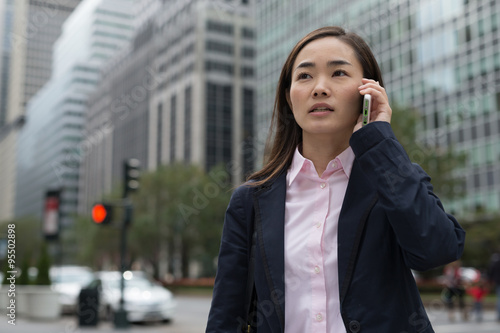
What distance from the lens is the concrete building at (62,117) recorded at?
39188 millimetres

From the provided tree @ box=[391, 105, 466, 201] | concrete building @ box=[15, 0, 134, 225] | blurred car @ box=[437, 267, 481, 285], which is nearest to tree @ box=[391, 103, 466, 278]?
tree @ box=[391, 105, 466, 201]

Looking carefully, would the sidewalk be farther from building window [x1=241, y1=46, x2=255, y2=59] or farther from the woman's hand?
building window [x1=241, y1=46, x2=255, y2=59]

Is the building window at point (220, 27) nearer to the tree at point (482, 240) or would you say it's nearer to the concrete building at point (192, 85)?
Result: the concrete building at point (192, 85)

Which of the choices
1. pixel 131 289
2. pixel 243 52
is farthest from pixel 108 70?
pixel 131 289

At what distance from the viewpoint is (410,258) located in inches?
61.5

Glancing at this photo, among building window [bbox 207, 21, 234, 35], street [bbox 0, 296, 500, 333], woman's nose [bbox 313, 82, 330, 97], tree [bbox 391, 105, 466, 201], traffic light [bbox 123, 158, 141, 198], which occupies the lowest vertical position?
street [bbox 0, 296, 500, 333]

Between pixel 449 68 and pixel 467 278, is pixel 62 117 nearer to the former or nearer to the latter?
pixel 449 68

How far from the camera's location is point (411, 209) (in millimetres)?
1513

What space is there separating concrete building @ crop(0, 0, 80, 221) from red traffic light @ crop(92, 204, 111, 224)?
658cm

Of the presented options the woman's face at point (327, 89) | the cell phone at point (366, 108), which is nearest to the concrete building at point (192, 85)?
the woman's face at point (327, 89)

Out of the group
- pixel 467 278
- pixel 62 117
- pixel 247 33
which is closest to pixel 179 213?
pixel 467 278

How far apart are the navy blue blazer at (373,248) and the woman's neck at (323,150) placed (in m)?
0.12

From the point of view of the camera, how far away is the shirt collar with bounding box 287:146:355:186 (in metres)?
1.76

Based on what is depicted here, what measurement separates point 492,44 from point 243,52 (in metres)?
48.3
